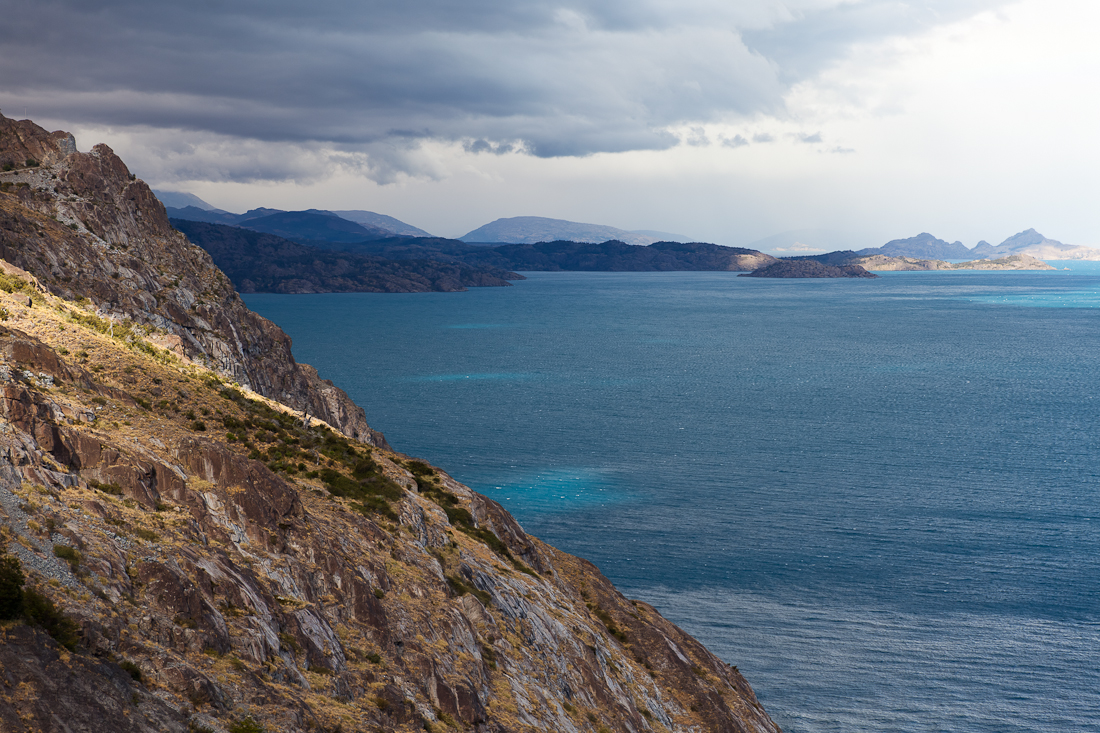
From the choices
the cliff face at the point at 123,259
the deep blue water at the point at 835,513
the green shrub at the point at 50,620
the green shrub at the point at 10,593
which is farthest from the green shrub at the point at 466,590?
the cliff face at the point at 123,259

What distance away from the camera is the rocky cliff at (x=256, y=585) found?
65.5 ft

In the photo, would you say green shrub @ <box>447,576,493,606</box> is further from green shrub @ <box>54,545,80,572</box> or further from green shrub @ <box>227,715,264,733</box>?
green shrub @ <box>54,545,80,572</box>

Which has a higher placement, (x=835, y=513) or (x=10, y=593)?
(x=10, y=593)

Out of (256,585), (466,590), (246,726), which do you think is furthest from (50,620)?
(466,590)

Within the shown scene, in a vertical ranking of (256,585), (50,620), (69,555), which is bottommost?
(256,585)

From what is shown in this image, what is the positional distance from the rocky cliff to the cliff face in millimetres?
5213

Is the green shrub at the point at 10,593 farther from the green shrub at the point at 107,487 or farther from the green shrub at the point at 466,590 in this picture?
the green shrub at the point at 466,590

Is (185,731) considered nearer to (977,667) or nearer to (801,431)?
(977,667)

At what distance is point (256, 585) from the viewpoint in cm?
2602

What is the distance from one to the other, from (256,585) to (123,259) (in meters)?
55.2

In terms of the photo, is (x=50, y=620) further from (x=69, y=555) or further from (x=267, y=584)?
(x=267, y=584)

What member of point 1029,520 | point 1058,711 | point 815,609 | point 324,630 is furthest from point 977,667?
point 324,630

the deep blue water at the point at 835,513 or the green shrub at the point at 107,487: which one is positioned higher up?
the green shrub at the point at 107,487

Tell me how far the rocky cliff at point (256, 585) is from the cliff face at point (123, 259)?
205 inches
